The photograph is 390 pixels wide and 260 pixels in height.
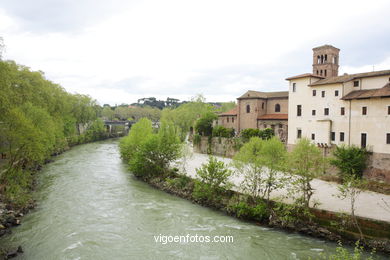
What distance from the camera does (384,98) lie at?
20.2 m

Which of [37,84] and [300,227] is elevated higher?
[37,84]

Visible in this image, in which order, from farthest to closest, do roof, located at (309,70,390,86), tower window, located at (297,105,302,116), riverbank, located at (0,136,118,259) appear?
tower window, located at (297,105,302,116)
roof, located at (309,70,390,86)
riverbank, located at (0,136,118,259)

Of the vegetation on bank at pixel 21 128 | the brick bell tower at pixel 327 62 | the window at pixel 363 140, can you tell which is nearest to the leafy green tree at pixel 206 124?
the brick bell tower at pixel 327 62

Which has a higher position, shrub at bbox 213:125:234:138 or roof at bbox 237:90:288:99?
roof at bbox 237:90:288:99

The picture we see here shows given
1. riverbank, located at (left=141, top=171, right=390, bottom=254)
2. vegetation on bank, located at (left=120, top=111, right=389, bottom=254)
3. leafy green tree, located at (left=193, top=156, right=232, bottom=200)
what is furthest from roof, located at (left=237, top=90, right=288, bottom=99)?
riverbank, located at (left=141, top=171, right=390, bottom=254)

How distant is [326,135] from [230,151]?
11.6 meters

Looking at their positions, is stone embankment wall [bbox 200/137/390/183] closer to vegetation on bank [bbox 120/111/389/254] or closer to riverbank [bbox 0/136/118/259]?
vegetation on bank [bbox 120/111/389/254]

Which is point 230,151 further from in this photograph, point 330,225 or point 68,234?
point 68,234

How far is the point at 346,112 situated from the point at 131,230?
1835 centimetres

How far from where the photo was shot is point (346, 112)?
75.7 ft

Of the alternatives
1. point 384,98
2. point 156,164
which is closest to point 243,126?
point 156,164

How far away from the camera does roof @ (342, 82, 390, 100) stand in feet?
66.9

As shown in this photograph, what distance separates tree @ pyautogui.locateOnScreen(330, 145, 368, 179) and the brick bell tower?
674 inches

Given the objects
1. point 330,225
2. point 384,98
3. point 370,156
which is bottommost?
point 330,225
